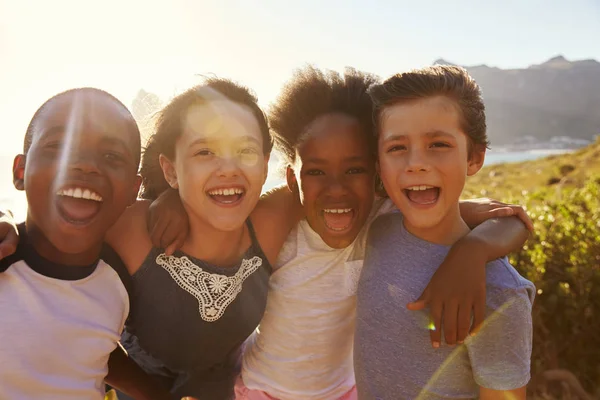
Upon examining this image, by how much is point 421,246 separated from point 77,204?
1.35 metres

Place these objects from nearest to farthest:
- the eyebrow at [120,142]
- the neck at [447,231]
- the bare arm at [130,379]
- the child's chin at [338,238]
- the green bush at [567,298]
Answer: the eyebrow at [120,142] < the neck at [447,231] < the bare arm at [130,379] < the child's chin at [338,238] < the green bush at [567,298]

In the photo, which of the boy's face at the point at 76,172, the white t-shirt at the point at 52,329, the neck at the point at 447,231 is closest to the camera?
the white t-shirt at the point at 52,329

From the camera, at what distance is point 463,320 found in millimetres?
1454

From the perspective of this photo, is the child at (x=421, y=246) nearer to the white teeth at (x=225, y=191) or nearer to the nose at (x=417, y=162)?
the nose at (x=417, y=162)

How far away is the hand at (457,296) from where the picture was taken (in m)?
1.45

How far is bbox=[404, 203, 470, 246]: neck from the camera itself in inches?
71.1

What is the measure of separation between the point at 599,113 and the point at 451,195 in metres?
172

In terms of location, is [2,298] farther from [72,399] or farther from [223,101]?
[223,101]

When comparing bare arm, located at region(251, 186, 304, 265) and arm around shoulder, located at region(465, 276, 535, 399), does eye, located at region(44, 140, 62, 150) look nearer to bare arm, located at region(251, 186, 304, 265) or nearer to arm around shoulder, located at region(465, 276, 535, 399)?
bare arm, located at region(251, 186, 304, 265)

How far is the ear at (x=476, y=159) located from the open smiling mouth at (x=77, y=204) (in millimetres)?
1523

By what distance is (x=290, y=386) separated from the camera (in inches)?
81.5

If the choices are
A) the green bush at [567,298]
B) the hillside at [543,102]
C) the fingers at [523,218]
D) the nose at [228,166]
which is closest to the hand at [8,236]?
the nose at [228,166]

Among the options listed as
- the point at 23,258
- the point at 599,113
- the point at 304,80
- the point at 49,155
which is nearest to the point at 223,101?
the point at 304,80

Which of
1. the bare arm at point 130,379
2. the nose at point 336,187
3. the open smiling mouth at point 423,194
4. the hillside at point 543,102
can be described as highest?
the open smiling mouth at point 423,194
